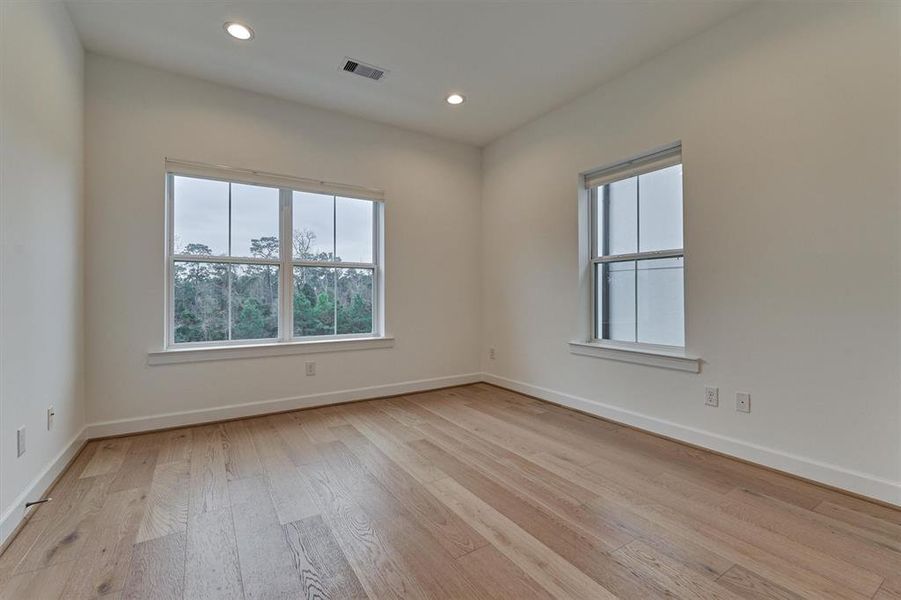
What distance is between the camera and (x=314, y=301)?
3.66 meters

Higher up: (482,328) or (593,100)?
(593,100)

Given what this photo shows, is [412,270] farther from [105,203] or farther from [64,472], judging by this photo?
[64,472]

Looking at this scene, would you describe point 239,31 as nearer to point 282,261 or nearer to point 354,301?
point 282,261

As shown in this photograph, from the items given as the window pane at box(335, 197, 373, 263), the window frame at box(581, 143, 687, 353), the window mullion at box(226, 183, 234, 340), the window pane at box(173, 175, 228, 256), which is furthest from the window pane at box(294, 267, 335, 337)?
the window frame at box(581, 143, 687, 353)

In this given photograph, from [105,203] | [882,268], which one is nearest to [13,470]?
[105,203]

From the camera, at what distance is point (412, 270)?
4094 millimetres

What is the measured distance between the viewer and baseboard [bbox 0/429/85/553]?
163cm

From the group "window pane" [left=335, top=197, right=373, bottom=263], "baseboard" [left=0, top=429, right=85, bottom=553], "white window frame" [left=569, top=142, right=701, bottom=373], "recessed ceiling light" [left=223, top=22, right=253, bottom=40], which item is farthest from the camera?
"window pane" [left=335, top=197, right=373, bottom=263]

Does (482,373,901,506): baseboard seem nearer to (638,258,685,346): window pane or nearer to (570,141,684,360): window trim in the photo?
(570,141,684,360): window trim

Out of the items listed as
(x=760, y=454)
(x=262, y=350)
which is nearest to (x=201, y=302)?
(x=262, y=350)

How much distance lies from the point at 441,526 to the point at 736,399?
→ 6.43 ft

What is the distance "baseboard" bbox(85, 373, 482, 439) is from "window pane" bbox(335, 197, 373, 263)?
→ 1.28 metres

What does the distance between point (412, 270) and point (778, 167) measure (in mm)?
2940

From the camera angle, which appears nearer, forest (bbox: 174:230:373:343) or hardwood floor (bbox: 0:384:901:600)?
hardwood floor (bbox: 0:384:901:600)
